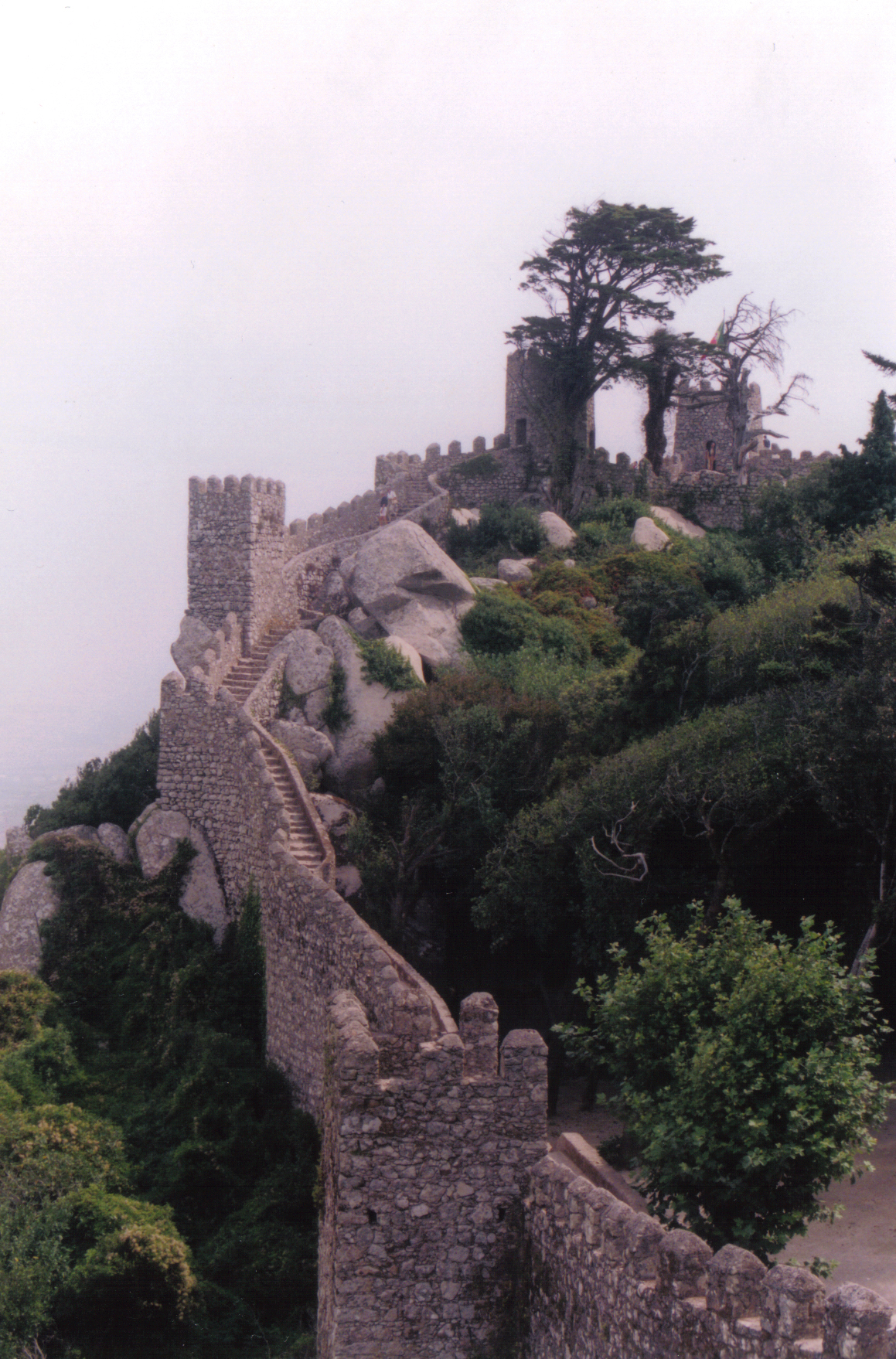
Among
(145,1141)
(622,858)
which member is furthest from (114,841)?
(622,858)

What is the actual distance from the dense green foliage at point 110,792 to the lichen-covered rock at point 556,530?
1594 cm

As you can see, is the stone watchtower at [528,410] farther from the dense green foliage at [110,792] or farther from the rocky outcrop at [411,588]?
the dense green foliage at [110,792]

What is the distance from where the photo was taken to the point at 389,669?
30.0 meters

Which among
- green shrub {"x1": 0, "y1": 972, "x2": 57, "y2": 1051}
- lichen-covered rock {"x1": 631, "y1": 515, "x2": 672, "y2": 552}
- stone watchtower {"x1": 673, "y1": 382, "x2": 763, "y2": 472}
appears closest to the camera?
green shrub {"x1": 0, "y1": 972, "x2": 57, "y2": 1051}

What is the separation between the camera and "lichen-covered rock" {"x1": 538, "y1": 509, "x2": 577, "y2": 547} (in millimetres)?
41406

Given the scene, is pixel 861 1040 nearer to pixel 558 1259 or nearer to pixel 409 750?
pixel 558 1259

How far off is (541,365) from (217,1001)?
3108 centimetres

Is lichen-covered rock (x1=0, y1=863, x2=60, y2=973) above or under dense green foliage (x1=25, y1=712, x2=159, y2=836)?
under

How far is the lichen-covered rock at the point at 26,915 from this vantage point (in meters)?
25.2

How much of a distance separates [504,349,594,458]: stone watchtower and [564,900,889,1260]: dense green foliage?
34.6 meters

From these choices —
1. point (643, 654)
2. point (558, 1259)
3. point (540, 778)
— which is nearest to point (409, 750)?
point (540, 778)

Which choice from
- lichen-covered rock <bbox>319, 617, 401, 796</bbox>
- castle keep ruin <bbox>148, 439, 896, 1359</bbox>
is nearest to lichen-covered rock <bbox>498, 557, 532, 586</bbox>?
lichen-covered rock <bbox>319, 617, 401, 796</bbox>

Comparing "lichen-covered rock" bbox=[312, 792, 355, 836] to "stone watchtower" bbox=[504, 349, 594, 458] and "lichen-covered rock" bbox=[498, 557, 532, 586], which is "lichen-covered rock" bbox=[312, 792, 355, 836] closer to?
"lichen-covered rock" bbox=[498, 557, 532, 586]

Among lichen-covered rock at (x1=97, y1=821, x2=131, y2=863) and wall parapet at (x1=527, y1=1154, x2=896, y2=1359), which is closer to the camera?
wall parapet at (x1=527, y1=1154, x2=896, y2=1359)
